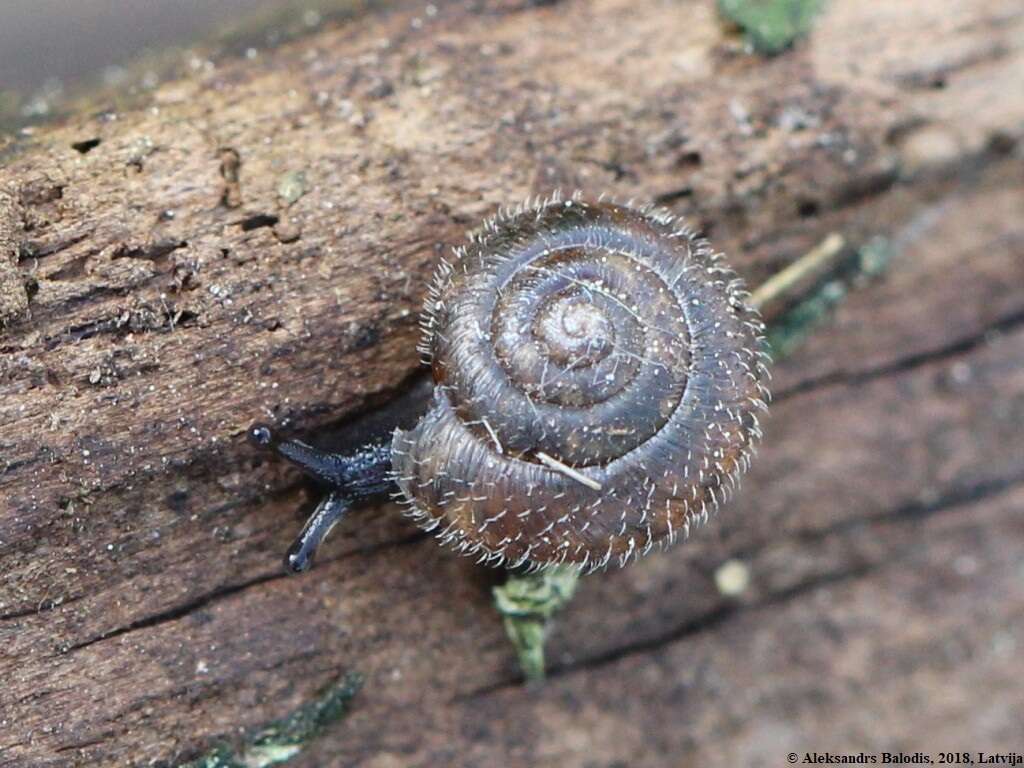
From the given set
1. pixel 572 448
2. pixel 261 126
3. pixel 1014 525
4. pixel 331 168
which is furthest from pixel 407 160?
pixel 1014 525

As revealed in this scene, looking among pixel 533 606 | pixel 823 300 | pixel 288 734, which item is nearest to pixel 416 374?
pixel 533 606

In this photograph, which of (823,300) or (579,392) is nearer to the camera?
(579,392)

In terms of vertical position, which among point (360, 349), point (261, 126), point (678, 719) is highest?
point (261, 126)

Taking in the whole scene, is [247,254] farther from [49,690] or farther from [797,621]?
[797,621]

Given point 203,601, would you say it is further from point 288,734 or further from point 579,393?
point 579,393

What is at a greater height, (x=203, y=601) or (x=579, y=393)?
(x=579, y=393)

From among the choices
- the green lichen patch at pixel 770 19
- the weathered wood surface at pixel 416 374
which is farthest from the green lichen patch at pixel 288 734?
the green lichen patch at pixel 770 19

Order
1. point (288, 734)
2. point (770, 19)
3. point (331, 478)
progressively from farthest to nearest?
point (770, 19), point (288, 734), point (331, 478)

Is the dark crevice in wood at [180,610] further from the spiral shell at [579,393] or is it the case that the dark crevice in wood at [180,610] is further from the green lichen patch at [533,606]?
the green lichen patch at [533,606]
